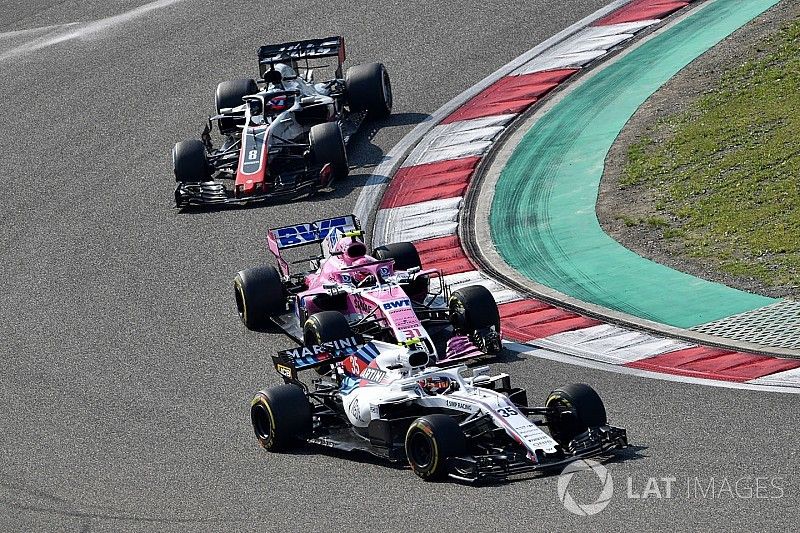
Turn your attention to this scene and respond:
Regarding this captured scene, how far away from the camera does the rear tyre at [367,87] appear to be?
2506 cm

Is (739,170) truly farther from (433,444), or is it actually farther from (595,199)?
(433,444)

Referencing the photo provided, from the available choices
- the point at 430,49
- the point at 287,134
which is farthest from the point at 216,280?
the point at 430,49

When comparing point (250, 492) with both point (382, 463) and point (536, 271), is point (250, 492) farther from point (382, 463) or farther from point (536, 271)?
point (536, 271)

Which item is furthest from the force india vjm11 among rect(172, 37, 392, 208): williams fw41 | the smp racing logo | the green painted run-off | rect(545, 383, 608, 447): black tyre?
rect(172, 37, 392, 208): williams fw41

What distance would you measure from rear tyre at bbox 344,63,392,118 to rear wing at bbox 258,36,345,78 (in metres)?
0.47

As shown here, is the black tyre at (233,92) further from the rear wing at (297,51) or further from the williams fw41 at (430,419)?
the williams fw41 at (430,419)

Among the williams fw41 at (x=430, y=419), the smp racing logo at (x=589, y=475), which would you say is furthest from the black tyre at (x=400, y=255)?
the smp racing logo at (x=589, y=475)

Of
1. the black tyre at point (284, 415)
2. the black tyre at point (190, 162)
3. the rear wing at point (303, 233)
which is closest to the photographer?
the black tyre at point (284, 415)

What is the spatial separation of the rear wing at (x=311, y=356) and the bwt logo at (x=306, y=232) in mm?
2940

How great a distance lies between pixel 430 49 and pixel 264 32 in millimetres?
3996

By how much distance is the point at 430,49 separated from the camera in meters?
28.8

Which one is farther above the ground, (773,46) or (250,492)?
(773,46)

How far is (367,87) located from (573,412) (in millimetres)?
12908

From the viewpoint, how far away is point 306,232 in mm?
18391
